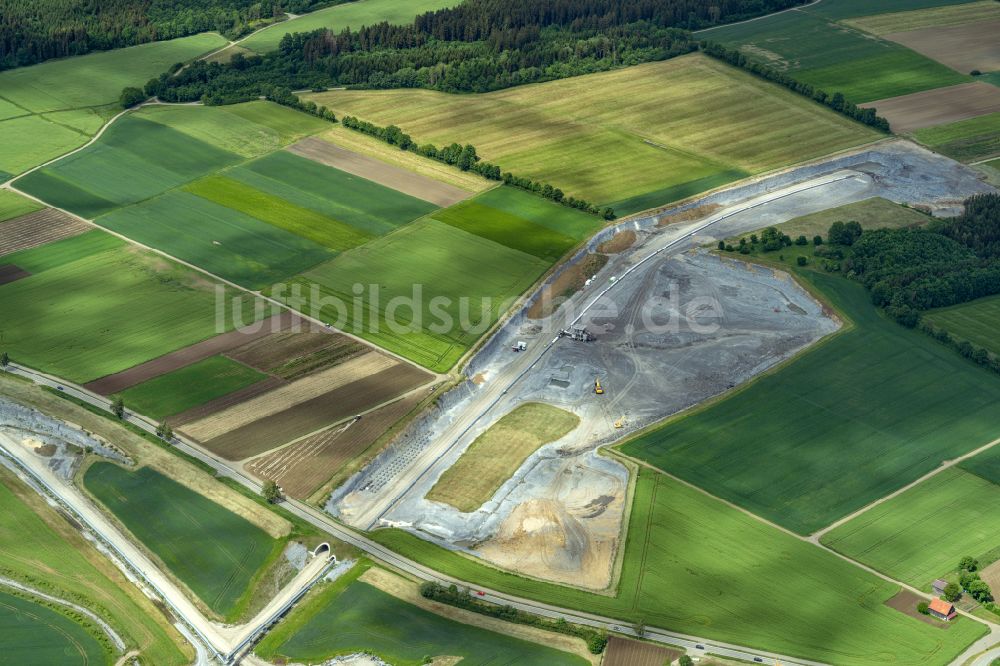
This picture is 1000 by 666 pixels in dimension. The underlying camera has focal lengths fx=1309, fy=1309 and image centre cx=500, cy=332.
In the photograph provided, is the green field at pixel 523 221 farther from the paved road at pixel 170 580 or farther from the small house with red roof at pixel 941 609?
the small house with red roof at pixel 941 609

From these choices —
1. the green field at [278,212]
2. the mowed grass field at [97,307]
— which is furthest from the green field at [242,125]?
the mowed grass field at [97,307]

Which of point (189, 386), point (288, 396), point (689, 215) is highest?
point (689, 215)

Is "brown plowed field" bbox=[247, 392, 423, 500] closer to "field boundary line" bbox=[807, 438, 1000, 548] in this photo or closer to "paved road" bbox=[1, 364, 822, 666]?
"paved road" bbox=[1, 364, 822, 666]

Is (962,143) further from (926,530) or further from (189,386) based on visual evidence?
(189,386)

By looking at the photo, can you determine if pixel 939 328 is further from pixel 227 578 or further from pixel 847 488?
pixel 227 578

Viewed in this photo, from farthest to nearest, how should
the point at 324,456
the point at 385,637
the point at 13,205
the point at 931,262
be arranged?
the point at 13,205
the point at 931,262
the point at 324,456
the point at 385,637

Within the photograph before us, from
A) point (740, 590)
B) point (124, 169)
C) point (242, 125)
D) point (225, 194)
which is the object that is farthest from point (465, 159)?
point (740, 590)

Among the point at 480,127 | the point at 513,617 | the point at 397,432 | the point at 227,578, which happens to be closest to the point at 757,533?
the point at 513,617
